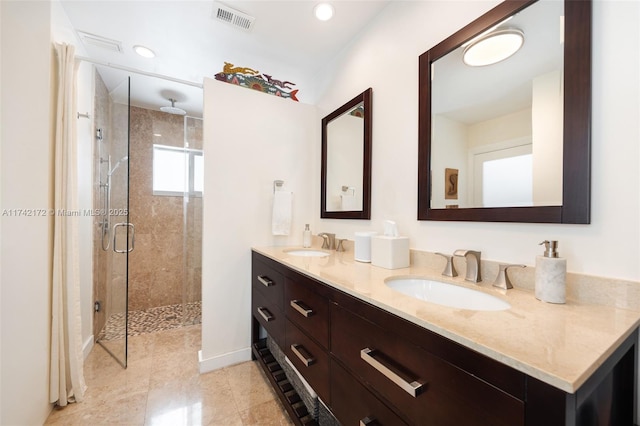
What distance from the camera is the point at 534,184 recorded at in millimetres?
932

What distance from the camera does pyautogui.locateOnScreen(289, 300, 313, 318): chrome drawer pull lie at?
1.16 m

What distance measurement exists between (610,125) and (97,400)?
2732 mm

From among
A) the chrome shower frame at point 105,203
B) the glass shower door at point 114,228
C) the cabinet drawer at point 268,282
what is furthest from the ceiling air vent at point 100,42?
the cabinet drawer at point 268,282

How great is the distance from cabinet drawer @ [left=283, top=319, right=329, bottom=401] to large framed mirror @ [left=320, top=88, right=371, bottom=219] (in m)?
0.84

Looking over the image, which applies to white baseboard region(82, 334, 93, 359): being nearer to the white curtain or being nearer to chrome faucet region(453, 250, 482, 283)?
the white curtain

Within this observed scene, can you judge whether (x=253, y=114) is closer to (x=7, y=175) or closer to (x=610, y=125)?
(x=7, y=175)

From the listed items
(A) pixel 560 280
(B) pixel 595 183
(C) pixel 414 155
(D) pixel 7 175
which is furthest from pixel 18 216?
(B) pixel 595 183

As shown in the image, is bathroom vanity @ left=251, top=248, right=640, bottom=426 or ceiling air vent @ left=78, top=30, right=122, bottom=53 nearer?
bathroom vanity @ left=251, top=248, right=640, bottom=426

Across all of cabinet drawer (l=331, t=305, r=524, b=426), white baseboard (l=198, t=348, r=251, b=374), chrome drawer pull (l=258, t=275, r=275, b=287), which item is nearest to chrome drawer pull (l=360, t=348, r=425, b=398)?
cabinet drawer (l=331, t=305, r=524, b=426)

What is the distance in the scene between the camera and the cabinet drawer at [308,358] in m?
1.06

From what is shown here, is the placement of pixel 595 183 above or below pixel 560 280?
above

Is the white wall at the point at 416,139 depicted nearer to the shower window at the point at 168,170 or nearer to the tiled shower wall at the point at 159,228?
the tiled shower wall at the point at 159,228

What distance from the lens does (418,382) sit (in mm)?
653

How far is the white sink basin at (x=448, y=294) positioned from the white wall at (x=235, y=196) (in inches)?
48.6
